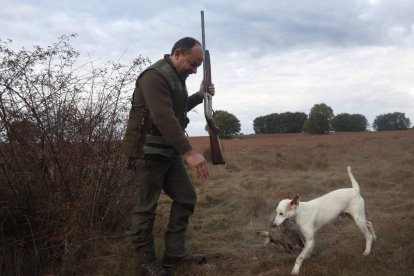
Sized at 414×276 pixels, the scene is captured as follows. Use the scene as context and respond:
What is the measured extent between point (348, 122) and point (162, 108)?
51.0 m

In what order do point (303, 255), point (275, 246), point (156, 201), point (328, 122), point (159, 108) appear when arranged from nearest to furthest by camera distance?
point (159, 108)
point (156, 201)
point (303, 255)
point (275, 246)
point (328, 122)

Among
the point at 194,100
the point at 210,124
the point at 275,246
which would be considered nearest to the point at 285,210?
the point at 275,246

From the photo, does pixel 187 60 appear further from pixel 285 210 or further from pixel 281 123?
pixel 281 123

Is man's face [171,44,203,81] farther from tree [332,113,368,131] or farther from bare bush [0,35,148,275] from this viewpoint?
tree [332,113,368,131]

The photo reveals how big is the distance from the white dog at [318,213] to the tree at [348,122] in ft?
156

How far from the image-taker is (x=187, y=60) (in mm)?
3891

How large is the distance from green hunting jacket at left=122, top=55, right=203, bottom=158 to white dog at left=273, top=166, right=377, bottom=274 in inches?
58.3

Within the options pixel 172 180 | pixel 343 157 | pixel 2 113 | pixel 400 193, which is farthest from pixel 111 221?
pixel 343 157

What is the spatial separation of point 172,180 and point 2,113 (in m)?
1.66

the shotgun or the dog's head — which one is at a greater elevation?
the shotgun

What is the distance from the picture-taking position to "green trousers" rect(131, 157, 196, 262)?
395 centimetres

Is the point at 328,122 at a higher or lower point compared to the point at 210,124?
higher

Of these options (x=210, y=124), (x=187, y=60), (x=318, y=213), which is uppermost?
(x=187, y=60)

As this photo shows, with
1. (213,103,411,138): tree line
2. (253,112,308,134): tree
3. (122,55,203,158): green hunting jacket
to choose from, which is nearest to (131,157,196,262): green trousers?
(122,55,203,158): green hunting jacket
